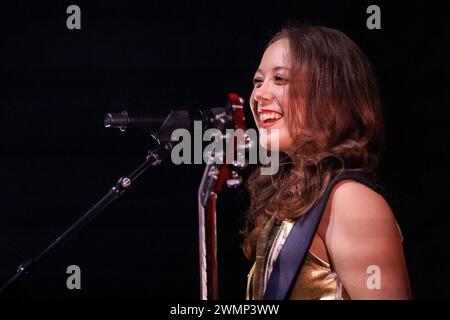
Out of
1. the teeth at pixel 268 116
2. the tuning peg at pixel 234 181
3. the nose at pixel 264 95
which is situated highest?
the nose at pixel 264 95

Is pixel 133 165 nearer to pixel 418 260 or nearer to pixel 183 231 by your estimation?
pixel 183 231

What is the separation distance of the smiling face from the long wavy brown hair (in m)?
0.02

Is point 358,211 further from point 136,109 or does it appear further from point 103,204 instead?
point 136,109

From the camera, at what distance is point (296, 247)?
4.63 feet

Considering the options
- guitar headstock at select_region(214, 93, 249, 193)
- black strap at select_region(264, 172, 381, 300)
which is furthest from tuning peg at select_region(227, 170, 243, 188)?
black strap at select_region(264, 172, 381, 300)

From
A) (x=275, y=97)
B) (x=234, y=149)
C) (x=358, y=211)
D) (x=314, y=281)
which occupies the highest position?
(x=275, y=97)

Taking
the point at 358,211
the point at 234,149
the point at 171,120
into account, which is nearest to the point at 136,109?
the point at 171,120

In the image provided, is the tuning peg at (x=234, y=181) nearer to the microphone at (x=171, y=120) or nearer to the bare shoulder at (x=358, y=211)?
the microphone at (x=171, y=120)

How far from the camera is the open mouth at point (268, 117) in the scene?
61.4 inches

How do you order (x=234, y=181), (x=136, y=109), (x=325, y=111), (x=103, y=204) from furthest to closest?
1. (x=136, y=109)
2. (x=325, y=111)
3. (x=103, y=204)
4. (x=234, y=181)

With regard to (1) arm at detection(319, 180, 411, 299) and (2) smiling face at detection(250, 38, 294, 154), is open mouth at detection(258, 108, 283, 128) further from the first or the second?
(1) arm at detection(319, 180, 411, 299)

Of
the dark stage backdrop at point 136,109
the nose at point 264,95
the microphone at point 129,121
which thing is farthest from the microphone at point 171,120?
the dark stage backdrop at point 136,109

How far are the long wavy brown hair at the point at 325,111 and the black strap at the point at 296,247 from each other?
6cm

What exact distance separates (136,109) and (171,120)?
2.33 ft
